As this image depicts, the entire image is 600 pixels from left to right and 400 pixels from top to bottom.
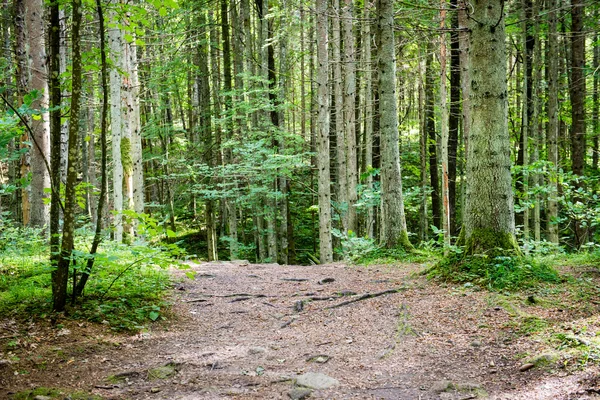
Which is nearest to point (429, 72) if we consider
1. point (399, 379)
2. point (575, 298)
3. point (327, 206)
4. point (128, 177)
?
point (327, 206)

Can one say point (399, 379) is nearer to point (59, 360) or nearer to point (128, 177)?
point (59, 360)

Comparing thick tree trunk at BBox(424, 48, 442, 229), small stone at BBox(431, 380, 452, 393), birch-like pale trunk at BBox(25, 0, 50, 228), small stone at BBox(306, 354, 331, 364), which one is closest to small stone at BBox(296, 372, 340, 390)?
small stone at BBox(306, 354, 331, 364)

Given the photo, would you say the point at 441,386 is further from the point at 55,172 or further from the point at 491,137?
the point at 55,172

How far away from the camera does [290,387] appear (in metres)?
3.39

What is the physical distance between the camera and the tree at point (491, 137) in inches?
223

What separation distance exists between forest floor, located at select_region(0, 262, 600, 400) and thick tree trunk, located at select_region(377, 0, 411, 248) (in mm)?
3605

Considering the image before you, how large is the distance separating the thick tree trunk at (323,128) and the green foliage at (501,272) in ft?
20.6

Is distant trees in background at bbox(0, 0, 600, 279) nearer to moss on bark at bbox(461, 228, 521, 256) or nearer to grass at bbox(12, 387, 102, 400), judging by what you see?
moss on bark at bbox(461, 228, 521, 256)

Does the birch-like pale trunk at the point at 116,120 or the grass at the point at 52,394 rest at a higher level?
the birch-like pale trunk at the point at 116,120

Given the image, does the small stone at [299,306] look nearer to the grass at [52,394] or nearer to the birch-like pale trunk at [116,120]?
the grass at [52,394]

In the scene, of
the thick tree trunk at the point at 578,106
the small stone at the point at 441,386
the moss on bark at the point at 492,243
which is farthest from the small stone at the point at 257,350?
the thick tree trunk at the point at 578,106

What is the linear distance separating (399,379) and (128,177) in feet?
32.0

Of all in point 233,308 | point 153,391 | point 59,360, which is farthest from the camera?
point 233,308

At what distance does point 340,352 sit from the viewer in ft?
13.6
